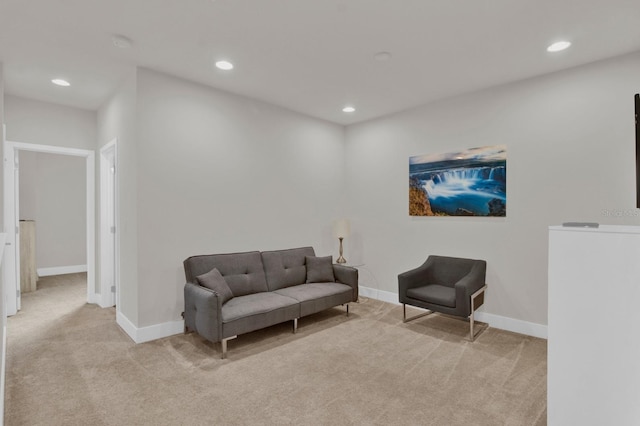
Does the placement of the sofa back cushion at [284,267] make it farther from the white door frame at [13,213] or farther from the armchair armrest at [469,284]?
the white door frame at [13,213]

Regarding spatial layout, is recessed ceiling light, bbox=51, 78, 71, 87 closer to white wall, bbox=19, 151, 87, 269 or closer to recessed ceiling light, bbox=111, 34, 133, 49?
recessed ceiling light, bbox=111, 34, 133, 49

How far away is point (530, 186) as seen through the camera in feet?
12.2

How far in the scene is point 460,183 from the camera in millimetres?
4277

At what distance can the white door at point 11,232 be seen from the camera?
4.34m

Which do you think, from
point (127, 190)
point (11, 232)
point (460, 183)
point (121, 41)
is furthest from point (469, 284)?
point (11, 232)

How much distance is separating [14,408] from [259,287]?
88.3 inches

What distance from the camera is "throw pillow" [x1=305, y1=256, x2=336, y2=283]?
452cm

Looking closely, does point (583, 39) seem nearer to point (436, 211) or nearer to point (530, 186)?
point (530, 186)

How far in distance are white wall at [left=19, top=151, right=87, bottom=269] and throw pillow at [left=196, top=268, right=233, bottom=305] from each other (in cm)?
552

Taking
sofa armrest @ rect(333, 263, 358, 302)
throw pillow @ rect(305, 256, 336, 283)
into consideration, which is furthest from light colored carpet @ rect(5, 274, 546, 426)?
throw pillow @ rect(305, 256, 336, 283)

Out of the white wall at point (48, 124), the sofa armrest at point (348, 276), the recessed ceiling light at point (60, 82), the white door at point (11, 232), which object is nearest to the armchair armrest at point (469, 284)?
the sofa armrest at point (348, 276)

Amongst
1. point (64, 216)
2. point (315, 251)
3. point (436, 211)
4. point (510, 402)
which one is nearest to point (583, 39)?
point (436, 211)

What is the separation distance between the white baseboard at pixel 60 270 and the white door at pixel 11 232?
2749mm

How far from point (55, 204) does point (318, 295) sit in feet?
21.1
